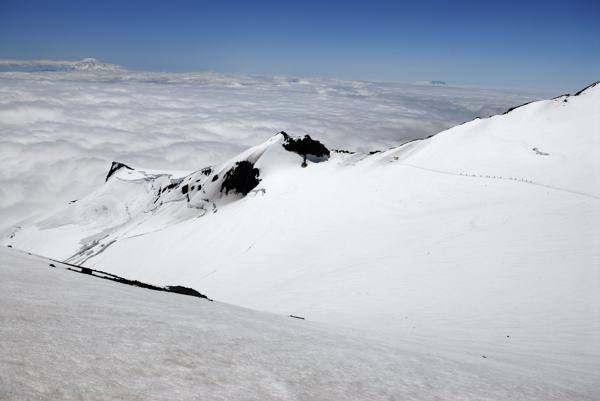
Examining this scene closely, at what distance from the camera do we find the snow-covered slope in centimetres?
1141

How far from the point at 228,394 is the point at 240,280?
64.7 ft

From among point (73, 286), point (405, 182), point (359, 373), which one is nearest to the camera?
point (359, 373)

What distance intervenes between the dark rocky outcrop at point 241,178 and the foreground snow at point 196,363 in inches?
1625

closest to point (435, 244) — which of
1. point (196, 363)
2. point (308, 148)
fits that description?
point (196, 363)

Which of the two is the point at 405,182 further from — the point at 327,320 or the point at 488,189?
the point at 327,320

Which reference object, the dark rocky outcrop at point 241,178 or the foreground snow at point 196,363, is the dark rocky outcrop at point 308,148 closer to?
the dark rocky outcrop at point 241,178

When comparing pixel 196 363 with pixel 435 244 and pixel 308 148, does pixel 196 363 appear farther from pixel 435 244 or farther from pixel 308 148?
pixel 308 148

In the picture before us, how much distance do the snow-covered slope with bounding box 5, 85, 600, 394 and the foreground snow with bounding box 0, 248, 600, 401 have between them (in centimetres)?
183

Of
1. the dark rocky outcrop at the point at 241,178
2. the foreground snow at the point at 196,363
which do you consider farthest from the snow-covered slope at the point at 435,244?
the foreground snow at the point at 196,363

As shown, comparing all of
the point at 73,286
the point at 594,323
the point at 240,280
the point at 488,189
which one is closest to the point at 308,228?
the point at 240,280

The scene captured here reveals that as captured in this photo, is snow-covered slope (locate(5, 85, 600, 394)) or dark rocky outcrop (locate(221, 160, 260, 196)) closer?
snow-covered slope (locate(5, 85, 600, 394))

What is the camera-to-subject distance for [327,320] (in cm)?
1359

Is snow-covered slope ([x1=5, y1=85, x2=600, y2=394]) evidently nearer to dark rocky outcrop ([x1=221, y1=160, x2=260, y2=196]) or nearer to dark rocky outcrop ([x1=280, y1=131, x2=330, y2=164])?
dark rocky outcrop ([x1=221, y1=160, x2=260, y2=196])

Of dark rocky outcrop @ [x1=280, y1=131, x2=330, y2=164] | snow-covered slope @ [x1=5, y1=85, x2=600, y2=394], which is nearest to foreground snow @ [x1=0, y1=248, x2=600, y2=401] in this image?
snow-covered slope @ [x1=5, y1=85, x2=600, y2=394]
